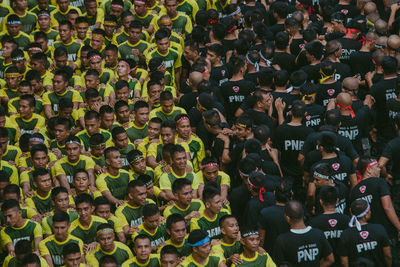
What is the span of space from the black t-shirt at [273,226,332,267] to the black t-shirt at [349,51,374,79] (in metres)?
6.51

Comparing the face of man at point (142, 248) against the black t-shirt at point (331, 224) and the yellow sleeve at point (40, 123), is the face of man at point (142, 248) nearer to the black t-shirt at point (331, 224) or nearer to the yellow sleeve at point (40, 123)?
the black t-shirt at point (331, 224)

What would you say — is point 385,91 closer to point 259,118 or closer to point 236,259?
point 259,118

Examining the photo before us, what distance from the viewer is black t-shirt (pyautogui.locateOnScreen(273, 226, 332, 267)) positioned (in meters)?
11.2

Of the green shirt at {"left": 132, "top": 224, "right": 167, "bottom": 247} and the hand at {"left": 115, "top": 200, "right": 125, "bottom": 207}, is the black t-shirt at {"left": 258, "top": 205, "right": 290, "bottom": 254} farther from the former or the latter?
the hand at {"left": 115, "top": 200, "right": 125, "bottom": 207}

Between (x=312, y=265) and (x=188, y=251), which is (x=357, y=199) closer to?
(x=312, y=265)

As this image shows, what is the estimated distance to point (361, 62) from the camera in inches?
662

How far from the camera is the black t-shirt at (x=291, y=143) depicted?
544 inches

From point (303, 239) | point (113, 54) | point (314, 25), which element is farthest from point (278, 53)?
point (303, 239)

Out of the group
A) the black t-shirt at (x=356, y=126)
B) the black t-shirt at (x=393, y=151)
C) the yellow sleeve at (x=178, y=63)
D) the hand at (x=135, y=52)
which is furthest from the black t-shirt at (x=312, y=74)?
the hand at (x=135, y=52)

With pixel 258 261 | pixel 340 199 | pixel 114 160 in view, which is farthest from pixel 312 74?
pixel 258 261

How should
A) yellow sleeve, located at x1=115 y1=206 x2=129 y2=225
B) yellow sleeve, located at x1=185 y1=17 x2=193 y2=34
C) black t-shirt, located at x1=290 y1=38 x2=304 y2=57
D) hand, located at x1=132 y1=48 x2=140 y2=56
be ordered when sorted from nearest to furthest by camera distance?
yellow sleeve, located at x1=115 y1=206 x2=129 y2=225 < black t-shirt, located at x1=290 y1=38 x2=304 y2=57 < hand, located at x1=132 y1=48 x2=140 y2=56 < yellow sleeve, located at x1=185 y1=17 x2=193 y2=34

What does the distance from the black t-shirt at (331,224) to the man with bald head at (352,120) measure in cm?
285

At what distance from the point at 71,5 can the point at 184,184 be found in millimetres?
8750

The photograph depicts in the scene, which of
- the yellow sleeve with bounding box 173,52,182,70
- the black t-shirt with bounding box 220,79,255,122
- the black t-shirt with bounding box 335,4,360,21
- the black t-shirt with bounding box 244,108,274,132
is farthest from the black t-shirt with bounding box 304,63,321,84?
the black t-shirt with bounding box 335,4,360,21
